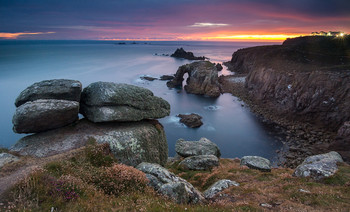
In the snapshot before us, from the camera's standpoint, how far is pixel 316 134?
165 feet

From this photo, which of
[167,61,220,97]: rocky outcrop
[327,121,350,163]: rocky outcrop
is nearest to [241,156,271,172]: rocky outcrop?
[327,121,350,163]: rocky outcrop

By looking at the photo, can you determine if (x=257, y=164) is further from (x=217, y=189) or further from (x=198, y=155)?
(x=217, y=189)

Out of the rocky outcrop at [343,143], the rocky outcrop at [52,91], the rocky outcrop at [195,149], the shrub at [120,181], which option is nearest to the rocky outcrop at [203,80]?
the rocky outcrop at [343,143]

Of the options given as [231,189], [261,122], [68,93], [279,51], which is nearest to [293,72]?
[261,122]

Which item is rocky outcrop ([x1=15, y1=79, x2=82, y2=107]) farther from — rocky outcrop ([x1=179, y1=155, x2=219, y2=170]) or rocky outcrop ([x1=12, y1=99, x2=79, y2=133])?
rocky outcrop ([x1=179, y1=155, x2=219, y2=170])

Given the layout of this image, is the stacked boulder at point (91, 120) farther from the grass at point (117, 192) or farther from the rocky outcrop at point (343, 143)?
the rocky outcrop at point (343, 143)

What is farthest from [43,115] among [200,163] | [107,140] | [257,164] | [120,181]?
[257,164]

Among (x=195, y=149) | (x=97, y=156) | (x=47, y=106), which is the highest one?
(x=47, y=106)

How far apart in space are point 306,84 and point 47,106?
7011cm

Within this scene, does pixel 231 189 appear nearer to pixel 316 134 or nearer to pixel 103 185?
pixel 103 185

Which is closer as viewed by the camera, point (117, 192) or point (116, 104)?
point (117, 192)

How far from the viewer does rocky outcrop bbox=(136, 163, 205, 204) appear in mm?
10734

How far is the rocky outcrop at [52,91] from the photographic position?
742 inches

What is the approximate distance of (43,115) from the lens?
680 inches
